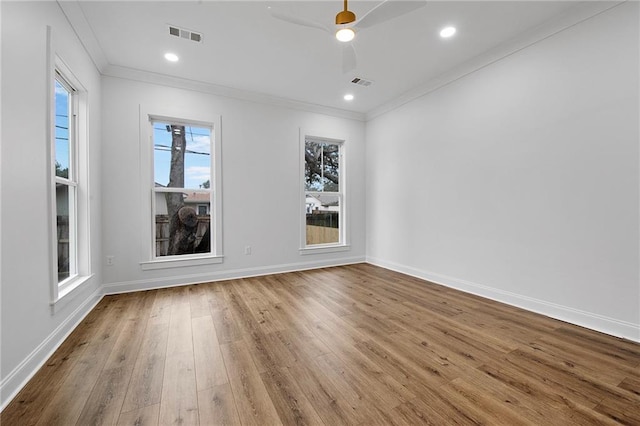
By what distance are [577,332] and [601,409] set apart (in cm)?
118

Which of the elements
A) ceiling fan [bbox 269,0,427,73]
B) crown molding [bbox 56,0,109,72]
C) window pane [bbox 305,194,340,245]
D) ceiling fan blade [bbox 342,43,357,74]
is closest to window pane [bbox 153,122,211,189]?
crown molding [bbox 56,0,109,72]

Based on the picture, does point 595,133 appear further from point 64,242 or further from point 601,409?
point 64,242

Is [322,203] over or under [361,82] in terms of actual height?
under

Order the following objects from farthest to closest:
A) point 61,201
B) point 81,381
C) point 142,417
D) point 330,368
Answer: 1. point 61,201
2. point 330,368
3. point 81,381
4. point 142,417

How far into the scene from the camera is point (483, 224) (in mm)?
3342

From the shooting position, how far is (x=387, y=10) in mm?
1943

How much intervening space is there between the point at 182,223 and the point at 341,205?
277 centimetres

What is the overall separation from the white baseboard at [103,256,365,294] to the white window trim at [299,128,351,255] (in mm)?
225

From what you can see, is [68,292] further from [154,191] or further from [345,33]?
[345,33]

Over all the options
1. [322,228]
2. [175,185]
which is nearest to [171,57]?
[175,185]

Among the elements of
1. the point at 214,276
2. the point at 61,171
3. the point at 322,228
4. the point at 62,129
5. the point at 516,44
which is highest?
the point at 516,44

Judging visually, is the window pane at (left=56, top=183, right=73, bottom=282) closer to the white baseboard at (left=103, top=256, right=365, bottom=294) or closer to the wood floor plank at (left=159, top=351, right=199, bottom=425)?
the white baseboard at (left=103, top=256, right=365, bottom=294)

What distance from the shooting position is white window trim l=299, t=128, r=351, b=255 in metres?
4.73

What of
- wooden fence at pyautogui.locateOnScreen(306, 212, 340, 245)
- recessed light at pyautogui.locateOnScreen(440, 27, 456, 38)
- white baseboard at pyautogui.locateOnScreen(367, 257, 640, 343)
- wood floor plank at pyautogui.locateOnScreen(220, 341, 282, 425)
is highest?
recessed light at pyautogui.locateOnScreen(440, 27, 456, 38)
